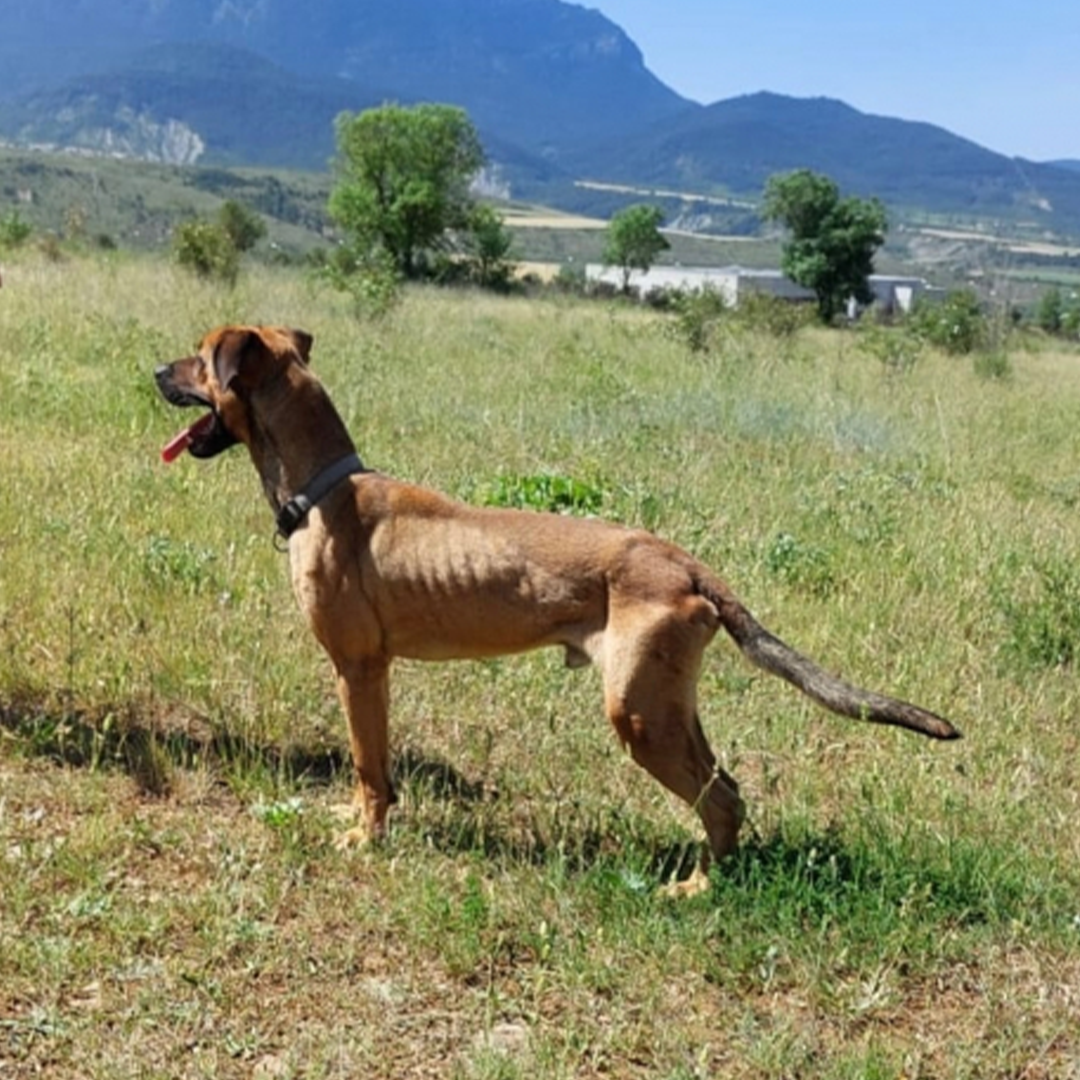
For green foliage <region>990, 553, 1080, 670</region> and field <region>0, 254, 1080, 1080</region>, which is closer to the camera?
field <region>0, 254, 1080, 1080</region>

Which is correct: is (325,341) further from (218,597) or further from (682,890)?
(682,890)

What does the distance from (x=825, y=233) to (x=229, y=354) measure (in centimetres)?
5887

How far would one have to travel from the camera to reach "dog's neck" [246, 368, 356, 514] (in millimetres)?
4305

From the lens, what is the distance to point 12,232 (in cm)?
2339

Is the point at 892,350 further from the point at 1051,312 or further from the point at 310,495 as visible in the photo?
the point at 1051,312

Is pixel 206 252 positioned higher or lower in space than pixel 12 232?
lower

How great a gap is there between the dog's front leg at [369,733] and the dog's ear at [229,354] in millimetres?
989

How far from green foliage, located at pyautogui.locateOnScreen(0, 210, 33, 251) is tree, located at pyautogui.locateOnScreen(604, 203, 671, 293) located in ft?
155

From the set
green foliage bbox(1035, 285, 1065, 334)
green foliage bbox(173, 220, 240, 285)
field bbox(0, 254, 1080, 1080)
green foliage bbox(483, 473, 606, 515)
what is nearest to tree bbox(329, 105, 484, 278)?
green foliage bbox(1035, 285, 1065, 334)

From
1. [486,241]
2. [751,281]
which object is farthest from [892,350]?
[751,281]

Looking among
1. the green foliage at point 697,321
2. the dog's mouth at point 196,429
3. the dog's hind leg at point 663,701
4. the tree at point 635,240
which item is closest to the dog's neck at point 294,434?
the dog's mouth at point 196,429

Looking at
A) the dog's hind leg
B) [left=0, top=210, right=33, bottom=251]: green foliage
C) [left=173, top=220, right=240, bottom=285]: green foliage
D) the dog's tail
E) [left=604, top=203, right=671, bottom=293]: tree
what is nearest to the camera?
the dog's hind leg

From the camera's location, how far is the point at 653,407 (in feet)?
37.0

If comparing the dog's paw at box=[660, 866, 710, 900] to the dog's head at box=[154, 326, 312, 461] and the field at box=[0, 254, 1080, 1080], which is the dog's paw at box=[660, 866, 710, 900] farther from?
the dog's head at box=[154, 326, 312, 461]
